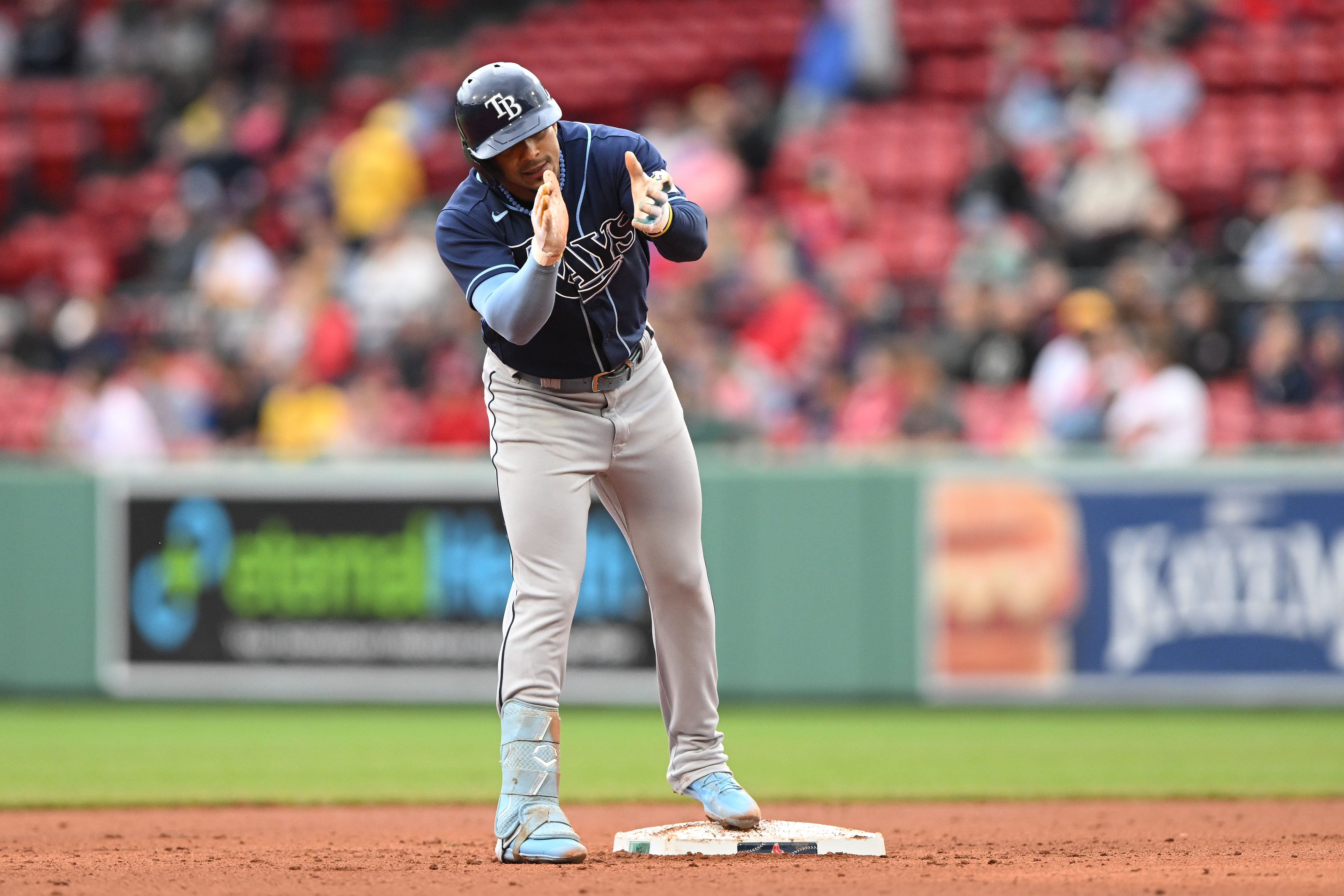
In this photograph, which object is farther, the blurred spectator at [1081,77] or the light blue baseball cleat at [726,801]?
the blurred spectator at [1081,77]

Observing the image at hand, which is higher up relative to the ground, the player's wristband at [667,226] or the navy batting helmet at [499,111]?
the navy batting helmet at [499,111]

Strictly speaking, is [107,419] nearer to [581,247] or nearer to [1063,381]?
[1063,381]

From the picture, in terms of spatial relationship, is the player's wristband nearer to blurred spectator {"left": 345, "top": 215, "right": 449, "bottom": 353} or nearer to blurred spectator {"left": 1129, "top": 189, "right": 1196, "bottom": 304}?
blurred spectator {"left": 1129, "top": 189, "right": 1196, "bottom": 304}

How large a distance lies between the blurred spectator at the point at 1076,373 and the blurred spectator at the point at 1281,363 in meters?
0.86

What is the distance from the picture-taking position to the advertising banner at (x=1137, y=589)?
9.76 m

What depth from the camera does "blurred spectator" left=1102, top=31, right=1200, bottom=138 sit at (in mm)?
13062

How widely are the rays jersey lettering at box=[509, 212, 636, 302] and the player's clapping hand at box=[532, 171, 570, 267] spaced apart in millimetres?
212

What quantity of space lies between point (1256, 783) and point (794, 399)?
495cm

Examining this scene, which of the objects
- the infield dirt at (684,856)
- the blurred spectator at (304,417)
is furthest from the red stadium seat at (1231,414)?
the blurred spectator at (304,417)

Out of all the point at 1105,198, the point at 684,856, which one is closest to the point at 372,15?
the point at 1105,198

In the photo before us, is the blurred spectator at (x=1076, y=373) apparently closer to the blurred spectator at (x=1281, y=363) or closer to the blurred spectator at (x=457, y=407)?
the blurred spectator at (x=1281, y=363)

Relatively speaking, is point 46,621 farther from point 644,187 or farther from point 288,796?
point 644,187

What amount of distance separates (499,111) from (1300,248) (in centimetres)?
768

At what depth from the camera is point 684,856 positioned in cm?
489
